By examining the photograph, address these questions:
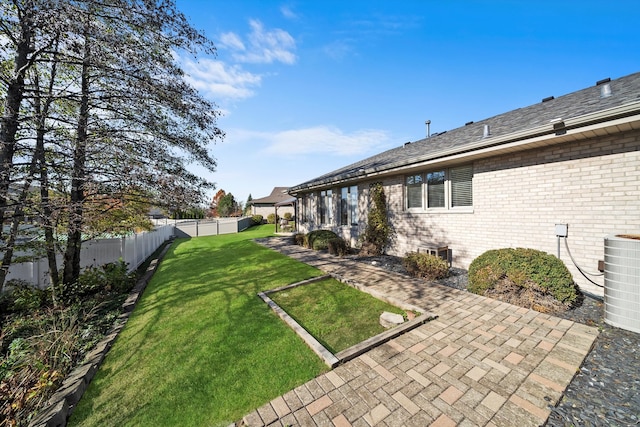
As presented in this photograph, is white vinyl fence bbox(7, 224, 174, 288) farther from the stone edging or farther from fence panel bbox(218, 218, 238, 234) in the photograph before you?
fence panel bbox(218, 218, 238, 234)

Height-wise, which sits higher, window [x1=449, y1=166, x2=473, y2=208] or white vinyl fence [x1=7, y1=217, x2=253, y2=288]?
window [x1=449, y1=166, x2=473, y2=208]

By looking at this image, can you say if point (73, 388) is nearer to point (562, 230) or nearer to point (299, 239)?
point (562, 230)

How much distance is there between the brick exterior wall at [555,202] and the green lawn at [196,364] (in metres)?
5.81

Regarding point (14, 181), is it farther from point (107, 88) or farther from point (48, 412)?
point (48, 412)

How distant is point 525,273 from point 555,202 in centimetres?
202

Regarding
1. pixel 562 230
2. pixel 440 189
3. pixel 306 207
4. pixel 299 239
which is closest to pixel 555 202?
pixel 562 230

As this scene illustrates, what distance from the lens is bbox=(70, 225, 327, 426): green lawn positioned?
238 centimetres

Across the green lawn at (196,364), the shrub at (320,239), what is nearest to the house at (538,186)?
the shrub at (320,239)

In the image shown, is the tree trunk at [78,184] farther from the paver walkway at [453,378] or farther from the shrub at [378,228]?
the shrub at [378,228]

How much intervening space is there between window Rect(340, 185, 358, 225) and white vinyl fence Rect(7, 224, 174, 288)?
8744mm

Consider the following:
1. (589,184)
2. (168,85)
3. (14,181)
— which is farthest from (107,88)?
(589,184)

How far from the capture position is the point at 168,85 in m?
4.91

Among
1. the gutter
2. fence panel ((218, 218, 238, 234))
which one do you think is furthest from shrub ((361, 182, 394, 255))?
fence panel ((218, 218, 238, 234))

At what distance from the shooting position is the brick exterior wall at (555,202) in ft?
14.4
